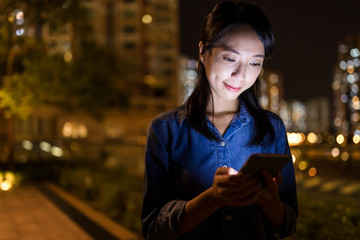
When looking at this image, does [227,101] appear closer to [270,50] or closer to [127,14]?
[270,50]

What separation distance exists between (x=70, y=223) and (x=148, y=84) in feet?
150

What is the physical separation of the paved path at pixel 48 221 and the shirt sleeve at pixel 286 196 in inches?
160

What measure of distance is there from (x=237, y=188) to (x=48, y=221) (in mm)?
6034

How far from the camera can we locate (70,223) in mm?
6352

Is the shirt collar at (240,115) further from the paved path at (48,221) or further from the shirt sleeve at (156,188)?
the paved path at (48,221)

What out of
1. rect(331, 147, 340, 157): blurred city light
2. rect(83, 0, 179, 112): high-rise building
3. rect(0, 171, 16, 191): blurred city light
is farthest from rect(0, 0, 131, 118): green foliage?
rect(83, 0, 179, 112): high-rise building

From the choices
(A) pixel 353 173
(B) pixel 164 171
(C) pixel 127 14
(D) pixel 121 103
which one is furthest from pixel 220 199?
(C) pixel 127 14

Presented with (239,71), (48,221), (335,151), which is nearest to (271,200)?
(239,71)

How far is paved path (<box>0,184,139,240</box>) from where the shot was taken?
5.54 m

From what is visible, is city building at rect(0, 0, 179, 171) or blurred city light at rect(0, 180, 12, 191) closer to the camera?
blurred city light at rect(0, 180, 12, 191)

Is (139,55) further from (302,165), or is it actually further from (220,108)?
(220,108)

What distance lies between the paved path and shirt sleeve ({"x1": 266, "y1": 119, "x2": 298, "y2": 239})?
4052 millimetres

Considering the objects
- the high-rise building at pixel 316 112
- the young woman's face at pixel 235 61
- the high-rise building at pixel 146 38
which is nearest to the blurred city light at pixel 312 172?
the young woman's face at pixel 235 61

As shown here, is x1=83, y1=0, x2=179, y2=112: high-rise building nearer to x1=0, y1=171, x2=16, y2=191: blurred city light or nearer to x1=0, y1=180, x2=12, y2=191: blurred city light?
x1=0, y1=171, x2=16, y2=191: blurred city light
